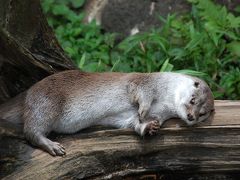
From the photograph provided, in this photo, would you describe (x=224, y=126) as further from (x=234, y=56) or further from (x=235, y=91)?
(x=234, y=56)

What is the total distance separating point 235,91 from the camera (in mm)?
7762

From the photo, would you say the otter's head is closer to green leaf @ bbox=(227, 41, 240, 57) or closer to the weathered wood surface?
the weathered wood surface

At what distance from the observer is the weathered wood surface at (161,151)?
5719mm

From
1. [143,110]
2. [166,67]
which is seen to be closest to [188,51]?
[166,67]

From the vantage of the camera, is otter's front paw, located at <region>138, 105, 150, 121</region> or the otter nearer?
the otter

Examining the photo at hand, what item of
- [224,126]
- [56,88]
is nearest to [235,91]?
A: [224,126]

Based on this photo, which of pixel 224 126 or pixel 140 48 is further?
pixel 140 48

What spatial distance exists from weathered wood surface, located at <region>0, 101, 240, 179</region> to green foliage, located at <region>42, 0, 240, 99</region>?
1808 mm

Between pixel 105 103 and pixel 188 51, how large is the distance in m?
2.39

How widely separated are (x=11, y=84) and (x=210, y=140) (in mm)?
2084

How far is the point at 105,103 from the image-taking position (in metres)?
6.09

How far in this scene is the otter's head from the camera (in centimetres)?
588

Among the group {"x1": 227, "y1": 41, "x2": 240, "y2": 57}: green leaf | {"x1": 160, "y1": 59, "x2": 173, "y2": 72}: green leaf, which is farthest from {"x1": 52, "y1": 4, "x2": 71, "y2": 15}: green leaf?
{"x1": 227, "y1": 41, "x2": 240, "y2": 57}: green leaf

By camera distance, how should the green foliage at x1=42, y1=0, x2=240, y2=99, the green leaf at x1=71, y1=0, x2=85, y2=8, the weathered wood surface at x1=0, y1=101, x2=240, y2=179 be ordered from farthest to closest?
the green leaf at x1=71, y1=0, x2=85, y2=8 < the green foliage at x1=42, y1=0, x2=240, y2=99 < the weathered wood surface at x1=0, y1=101, x2=240, y2=179
